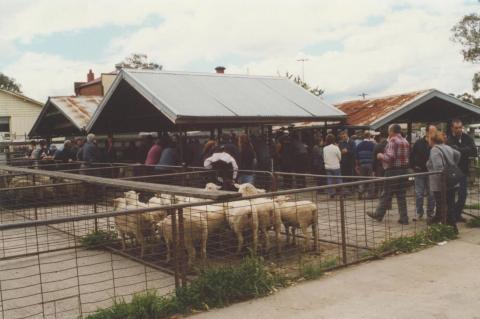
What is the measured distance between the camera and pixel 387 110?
53.6ft

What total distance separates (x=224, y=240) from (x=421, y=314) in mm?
3318

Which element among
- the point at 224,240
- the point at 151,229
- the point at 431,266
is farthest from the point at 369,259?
the point at 151,229

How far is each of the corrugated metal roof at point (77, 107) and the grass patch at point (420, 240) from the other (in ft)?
44.8

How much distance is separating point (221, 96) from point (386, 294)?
9635mm

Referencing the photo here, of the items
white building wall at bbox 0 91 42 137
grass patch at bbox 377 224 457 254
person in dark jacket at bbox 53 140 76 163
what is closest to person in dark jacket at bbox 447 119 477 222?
grass patch at bbox 377 224 457 254

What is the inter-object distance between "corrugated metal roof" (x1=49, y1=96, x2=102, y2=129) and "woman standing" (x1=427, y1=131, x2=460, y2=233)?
523 inches

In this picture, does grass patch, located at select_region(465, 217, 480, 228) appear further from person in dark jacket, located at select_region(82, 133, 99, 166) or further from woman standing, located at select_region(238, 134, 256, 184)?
person in dark jacket, located at select_region(82, 133, 99, 166)

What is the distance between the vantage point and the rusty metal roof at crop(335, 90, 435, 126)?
52.7 feet

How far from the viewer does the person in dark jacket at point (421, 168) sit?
32.1ft

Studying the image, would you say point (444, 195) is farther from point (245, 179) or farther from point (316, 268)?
point (245, 179)

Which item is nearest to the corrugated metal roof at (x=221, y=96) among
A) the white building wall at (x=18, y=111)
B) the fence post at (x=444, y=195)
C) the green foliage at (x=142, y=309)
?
the fence post at (x=444, y=195)

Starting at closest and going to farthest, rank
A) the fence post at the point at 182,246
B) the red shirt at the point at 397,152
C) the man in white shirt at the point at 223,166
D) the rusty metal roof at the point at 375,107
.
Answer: the fence post at the point at 182,246, the red shirt at the point at 397,152, the man in white shirt at the point at 223,166, the rusty metal roof at the point at 375,107

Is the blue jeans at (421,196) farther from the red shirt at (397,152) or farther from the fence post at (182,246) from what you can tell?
the fence post at (182,246)

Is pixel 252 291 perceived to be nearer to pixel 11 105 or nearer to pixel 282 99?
pixel 282 99
